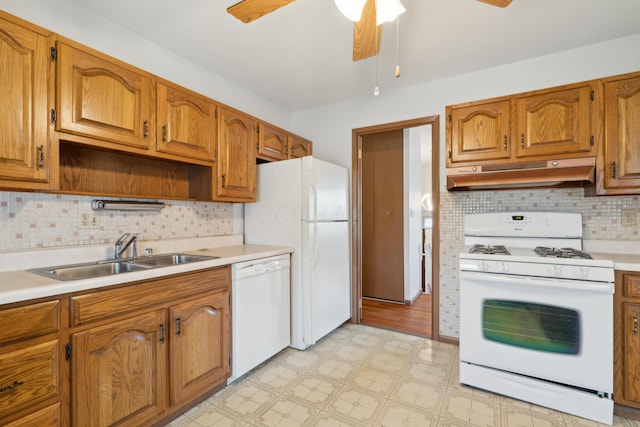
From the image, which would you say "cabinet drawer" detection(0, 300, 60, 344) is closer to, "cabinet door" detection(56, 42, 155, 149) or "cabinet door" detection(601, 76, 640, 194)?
"cabinet door" detection(56, 42, 155, 149)

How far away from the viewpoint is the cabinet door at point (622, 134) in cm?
187

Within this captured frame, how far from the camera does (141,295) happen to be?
4.90 feet

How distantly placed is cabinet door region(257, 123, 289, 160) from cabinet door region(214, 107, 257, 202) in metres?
0.08

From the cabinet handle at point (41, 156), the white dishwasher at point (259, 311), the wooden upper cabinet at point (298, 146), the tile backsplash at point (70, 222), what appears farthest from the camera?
the wooden upper cabinet at point (298, 146)

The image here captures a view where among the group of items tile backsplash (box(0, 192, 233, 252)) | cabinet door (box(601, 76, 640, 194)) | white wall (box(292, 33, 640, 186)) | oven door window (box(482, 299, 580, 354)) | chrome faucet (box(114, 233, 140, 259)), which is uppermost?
white wall (box(292, 33, 640, 186))

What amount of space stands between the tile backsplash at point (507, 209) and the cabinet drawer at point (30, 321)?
2.65 meters

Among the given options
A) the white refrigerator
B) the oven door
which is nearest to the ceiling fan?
the white refrigerator

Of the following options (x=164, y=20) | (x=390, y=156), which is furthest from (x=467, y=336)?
(x=164, y=20)

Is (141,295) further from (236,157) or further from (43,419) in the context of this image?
(236,157)

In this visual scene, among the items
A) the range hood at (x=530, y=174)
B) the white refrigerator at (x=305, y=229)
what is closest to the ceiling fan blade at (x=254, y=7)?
the white refrigerator at (x=305, y=229)

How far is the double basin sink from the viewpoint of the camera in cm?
156

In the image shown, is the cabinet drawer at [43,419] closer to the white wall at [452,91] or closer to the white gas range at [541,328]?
the white gas range at [541,328]

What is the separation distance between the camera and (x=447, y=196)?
2.69 meters

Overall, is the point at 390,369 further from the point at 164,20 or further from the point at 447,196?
the point at 164,20
